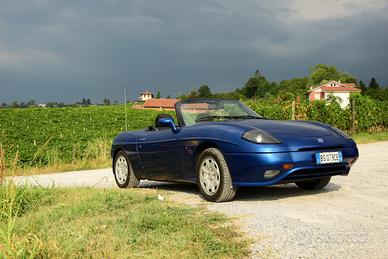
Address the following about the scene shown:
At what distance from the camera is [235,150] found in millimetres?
6113

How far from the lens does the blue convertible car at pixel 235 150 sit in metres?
6.02

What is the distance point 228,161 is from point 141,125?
3168 centimetres

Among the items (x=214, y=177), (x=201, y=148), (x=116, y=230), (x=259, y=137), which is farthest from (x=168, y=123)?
(x=116, y=230)

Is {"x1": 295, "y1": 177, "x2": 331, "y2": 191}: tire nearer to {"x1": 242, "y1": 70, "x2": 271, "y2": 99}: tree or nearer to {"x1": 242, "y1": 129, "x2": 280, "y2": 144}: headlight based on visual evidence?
{"x1": 242, "y1": 129, "x2": 280, "y2": 144}: headlight

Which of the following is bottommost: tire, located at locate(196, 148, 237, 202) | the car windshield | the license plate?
tire, located at locate(196, 148, 237, 202)

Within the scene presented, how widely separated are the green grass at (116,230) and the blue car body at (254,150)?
738mm

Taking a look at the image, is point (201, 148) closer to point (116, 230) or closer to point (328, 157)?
point (328, 157)

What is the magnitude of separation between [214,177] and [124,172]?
2724mm

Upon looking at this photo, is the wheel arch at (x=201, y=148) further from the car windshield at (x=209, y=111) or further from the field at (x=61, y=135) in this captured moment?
the field at (x=61, y=135)

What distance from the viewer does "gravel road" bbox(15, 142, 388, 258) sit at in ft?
13.5

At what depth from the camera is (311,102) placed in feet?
86.4

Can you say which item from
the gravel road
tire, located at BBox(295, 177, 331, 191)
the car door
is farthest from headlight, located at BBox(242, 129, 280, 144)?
tire, located at BBox(295, 177, 331, 191)

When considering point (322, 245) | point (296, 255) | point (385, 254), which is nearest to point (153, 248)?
point (296, 255)

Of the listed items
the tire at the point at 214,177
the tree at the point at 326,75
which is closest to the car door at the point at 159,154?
the tire at the point at 214,177
